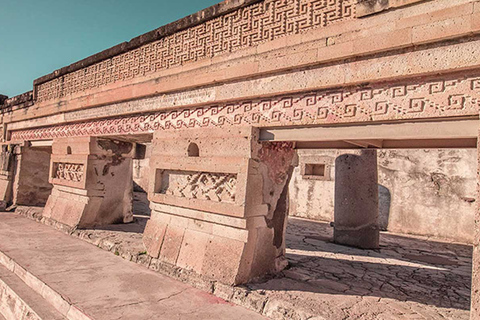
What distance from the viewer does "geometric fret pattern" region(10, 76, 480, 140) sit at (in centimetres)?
202

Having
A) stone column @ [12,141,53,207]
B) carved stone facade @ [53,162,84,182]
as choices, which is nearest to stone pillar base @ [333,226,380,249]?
carved stone facade @ [53,162,84,182]

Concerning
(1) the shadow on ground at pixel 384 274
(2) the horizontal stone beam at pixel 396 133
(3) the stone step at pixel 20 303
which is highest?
(2) the horizontal stone beam at pixel 396 133

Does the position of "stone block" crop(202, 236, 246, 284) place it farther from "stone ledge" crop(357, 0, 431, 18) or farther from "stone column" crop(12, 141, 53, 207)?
"stone column" crop(12, 141, 53, 207)

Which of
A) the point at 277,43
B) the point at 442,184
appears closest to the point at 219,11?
the point at 277,43

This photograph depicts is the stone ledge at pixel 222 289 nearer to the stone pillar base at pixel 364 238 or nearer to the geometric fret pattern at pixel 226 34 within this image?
the geometric fret pattern at pixel 226 34

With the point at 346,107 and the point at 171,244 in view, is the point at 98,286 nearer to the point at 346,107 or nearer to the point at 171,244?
the point at 171,244

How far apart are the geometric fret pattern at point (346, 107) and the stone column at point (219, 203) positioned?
0.17 meters

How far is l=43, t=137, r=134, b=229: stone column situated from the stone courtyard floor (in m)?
0.32

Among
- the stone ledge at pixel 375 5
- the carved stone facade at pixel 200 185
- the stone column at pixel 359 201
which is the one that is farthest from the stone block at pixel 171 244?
the stone column at pixel 359 201

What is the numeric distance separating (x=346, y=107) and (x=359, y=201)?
3146 millimetres

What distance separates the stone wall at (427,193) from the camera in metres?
6.53

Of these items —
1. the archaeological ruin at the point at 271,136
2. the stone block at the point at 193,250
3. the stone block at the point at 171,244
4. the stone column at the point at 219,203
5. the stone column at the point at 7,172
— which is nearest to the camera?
the archaeological ruin at the point at 271,136

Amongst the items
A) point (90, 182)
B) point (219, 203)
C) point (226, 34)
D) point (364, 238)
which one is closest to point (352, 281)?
point (219, 203)

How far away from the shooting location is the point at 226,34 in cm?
326
